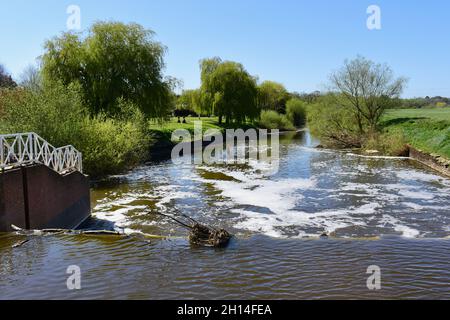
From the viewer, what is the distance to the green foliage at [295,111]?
8300 centimetres

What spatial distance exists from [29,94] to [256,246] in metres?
15.7

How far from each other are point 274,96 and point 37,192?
80626 mm

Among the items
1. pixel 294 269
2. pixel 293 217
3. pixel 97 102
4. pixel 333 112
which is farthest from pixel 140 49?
pixel 294 269

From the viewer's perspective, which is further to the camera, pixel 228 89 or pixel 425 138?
pixel 228 89

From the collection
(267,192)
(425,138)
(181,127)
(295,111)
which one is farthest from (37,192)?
(295,111)

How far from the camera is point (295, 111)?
3300 inches

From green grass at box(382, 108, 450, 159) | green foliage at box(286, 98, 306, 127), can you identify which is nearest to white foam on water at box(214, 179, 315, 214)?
green grass at box(382, 108, 450, 159)

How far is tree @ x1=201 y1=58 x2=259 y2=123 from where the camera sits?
2258 inches

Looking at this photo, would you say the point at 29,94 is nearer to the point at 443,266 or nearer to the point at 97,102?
the point at 97,102

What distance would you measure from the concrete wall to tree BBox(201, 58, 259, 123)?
1686 inches

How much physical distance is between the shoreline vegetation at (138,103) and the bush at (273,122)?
12487mm

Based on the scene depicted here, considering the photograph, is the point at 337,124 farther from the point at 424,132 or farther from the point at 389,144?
the point at 424,132

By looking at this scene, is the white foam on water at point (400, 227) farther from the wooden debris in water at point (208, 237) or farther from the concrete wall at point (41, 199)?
the concrete wall at point (41, 199)

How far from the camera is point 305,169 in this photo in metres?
28.7
